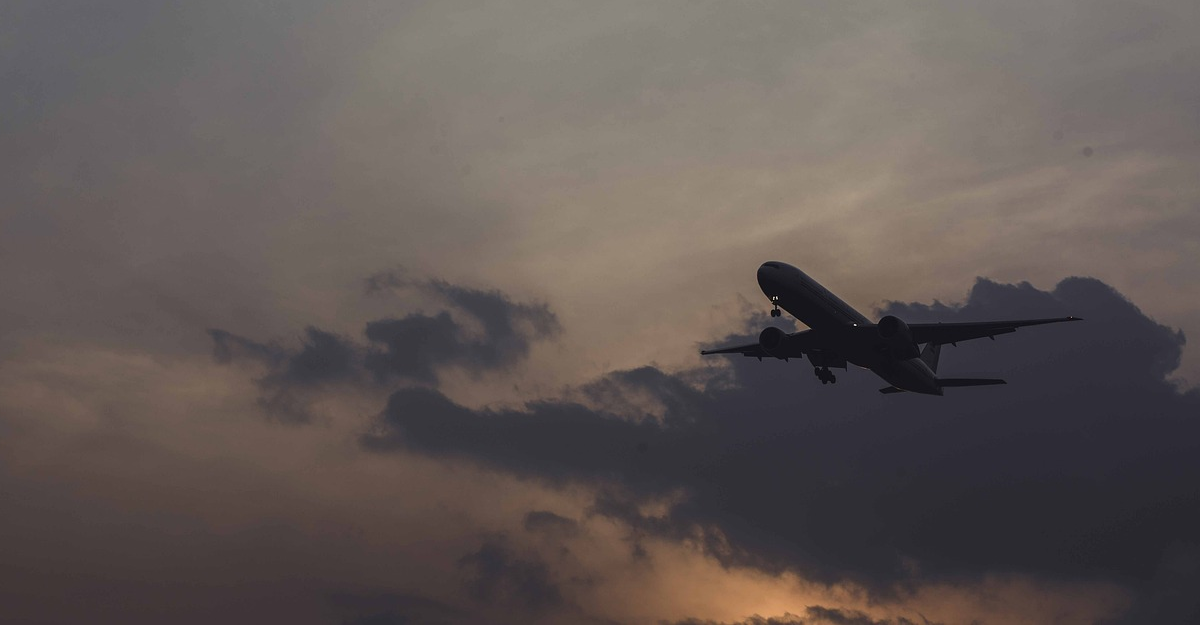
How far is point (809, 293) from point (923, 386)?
2545 centimetres

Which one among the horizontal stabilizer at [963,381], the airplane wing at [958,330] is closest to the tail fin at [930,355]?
the horizontal stabilizer at [963,381]

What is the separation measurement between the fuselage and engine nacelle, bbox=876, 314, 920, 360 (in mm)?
1570

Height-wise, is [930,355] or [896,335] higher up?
[930,355]

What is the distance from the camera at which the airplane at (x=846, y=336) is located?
108312mm

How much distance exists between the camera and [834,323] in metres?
112

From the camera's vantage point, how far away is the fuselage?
10769cm

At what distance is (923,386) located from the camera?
127562 millimetres

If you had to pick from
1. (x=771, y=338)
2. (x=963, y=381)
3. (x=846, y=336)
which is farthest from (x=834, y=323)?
(x=963, y=381)

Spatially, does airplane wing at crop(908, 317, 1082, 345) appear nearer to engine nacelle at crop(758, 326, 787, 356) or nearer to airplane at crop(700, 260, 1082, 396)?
airplane at crop(700, 260, 1082, 396)

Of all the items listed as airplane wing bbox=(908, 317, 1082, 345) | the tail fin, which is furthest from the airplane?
the tail fin

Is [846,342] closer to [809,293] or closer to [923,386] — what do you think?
[809,293]

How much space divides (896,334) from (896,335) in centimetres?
9

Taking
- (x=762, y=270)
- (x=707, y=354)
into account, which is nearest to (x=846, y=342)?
(x=762, y=270)

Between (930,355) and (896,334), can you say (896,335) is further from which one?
(930,355)
